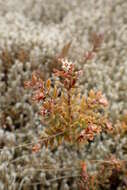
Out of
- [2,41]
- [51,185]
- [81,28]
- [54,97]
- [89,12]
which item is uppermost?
[89,12]

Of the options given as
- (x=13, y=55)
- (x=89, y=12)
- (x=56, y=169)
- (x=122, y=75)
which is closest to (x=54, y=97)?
(x=56, y=169)

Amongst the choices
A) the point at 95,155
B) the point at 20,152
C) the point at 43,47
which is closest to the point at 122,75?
the point at 43,47

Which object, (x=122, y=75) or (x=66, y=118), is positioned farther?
(x=122, y=75)

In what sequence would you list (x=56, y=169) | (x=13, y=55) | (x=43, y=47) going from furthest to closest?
1. (x=43, y=47)
2. (x=13, y=55)
3. (x=56, y=169)

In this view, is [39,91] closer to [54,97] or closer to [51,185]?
[54,97]

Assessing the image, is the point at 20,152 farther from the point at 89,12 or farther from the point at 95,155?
the point at 89,12

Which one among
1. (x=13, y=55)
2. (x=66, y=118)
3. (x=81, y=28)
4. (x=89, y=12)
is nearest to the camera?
(x=66, y=118)

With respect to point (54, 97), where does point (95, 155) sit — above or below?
below

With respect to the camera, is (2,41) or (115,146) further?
(2,41)

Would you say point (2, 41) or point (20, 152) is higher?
point (2, 41)
